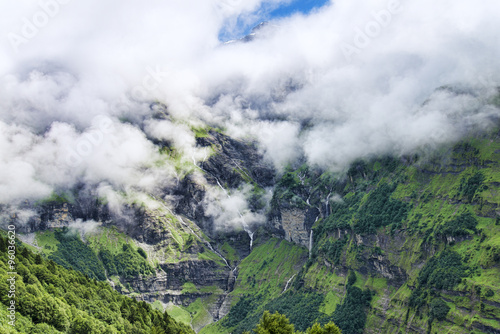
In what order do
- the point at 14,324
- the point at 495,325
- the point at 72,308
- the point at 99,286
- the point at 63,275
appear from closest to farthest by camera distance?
the point at 14,324
the point at 72,308
the point at 63,275
the point at 99,286
the point at 495,325

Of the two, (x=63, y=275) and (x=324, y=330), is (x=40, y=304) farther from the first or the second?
(x=324, y=330)

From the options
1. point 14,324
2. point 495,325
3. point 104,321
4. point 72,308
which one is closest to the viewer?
Answer: point 14,324

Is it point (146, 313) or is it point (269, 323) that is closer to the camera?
point (269, 323)

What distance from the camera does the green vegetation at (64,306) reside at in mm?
103500

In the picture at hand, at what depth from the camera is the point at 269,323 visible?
10419 cm

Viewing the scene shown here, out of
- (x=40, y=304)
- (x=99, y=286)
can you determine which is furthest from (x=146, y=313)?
(x=40, y=304)

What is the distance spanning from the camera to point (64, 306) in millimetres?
118250

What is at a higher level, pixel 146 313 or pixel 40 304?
pixel 40 304

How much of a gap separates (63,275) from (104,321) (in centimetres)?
2985

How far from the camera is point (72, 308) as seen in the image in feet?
401

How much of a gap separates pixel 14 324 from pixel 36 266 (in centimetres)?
4590

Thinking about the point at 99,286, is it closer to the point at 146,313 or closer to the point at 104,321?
the point at 146,313

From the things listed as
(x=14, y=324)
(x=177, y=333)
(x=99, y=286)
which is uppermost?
(x=14, y=324)

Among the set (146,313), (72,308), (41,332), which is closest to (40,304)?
(41,332)
